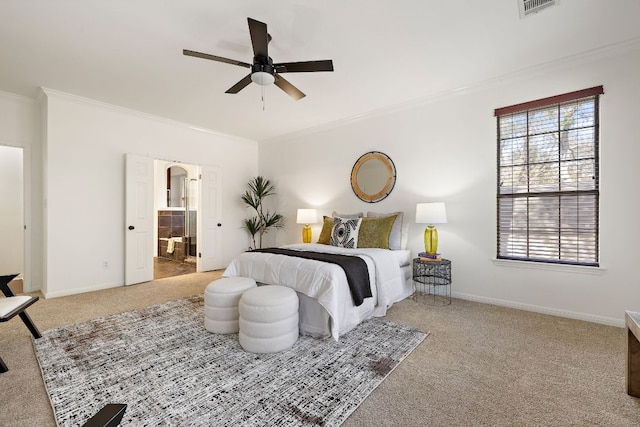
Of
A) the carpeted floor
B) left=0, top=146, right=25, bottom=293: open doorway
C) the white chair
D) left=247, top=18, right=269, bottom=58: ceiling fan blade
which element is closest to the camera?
the carpeted floor

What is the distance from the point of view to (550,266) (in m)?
3.22

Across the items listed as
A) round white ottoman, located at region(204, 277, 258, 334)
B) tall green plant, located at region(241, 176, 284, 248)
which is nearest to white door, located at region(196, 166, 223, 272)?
tall green plant, located at region(241, 176, 284, 248)

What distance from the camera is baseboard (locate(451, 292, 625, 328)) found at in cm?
292

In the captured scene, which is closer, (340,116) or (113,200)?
(113,200)

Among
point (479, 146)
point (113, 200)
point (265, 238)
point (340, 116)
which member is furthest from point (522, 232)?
point (113, 200)

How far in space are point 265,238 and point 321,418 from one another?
196 inches

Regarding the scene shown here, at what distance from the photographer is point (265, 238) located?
6.44m

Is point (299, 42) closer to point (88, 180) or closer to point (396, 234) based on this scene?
point (396, 234)

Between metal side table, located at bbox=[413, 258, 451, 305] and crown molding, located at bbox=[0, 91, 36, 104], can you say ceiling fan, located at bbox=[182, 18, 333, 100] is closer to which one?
metal side table, located at bbox=[413, 258, 451, 305]

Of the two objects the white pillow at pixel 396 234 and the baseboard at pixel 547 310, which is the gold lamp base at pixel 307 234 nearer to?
the white pillow at pixel 396 234

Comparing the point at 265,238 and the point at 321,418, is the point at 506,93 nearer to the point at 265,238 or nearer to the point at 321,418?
the point at 321,418

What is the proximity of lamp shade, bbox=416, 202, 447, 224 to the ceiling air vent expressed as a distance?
2028mm

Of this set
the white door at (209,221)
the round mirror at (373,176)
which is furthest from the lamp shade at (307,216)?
the white door at (209,221)

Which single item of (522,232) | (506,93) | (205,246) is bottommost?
(205,246)
